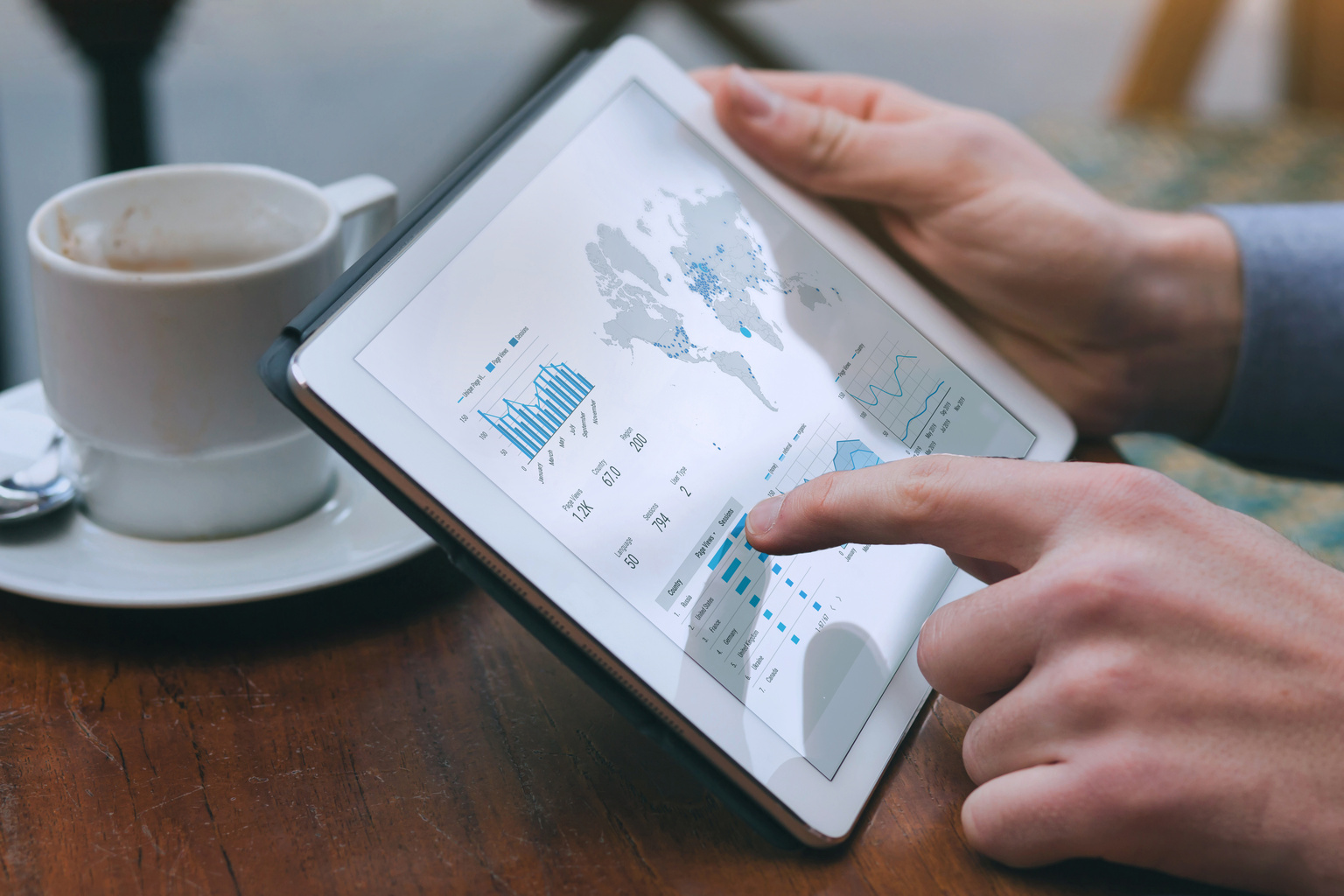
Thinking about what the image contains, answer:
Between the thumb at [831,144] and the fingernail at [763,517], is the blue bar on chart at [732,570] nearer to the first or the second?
the fingernail at [763,517]

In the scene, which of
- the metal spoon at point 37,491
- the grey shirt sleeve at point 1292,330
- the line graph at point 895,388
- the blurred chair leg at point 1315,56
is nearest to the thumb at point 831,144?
the line graph at point 895,388

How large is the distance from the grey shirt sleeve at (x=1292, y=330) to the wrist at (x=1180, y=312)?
1 centimetres

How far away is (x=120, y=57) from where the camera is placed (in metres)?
1.00

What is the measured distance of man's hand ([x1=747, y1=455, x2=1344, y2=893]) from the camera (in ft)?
1.08

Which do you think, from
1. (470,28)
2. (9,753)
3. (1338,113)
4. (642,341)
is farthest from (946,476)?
(1338,113)

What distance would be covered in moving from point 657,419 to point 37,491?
0.31 m

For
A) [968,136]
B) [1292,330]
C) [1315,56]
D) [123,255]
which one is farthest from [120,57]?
[1315,56]

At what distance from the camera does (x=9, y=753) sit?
38cm

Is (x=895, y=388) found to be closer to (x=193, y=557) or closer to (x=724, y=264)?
(x=724, y=264)

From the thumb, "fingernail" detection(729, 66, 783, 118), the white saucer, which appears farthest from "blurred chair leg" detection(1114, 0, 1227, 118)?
the white saucer

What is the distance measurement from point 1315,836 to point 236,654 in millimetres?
422

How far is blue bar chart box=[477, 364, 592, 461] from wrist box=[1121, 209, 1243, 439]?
0.42 metres

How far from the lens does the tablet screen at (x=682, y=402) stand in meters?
0.37

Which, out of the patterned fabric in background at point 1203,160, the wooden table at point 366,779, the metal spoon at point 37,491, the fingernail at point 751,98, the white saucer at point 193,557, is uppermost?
the fingernail at point 751,98
